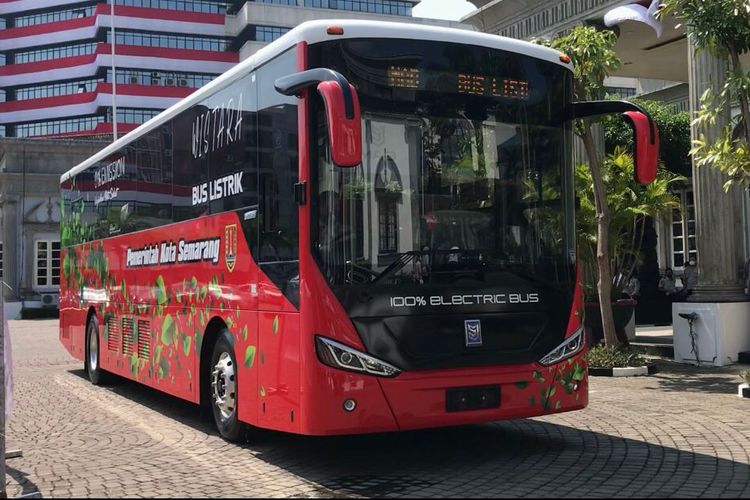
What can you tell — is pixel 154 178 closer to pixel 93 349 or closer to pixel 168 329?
pixel 168 329

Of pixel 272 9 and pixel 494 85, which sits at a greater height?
pixel 272 9

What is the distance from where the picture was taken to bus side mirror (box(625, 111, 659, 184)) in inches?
272

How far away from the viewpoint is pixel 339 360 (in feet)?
20.0

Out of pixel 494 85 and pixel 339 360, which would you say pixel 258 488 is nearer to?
pixel 339 360

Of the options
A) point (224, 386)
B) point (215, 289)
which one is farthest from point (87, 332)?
point (224, 386)

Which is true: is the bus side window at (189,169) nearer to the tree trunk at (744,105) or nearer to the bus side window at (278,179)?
the bus side window at (278,179)

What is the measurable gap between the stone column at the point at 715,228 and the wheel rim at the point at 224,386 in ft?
27.6

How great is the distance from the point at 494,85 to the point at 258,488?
3613mm

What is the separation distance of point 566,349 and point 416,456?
1547 millimetres

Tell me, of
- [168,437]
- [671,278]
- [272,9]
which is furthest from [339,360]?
[272,9]

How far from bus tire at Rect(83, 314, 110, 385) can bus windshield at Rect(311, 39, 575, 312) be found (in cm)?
751

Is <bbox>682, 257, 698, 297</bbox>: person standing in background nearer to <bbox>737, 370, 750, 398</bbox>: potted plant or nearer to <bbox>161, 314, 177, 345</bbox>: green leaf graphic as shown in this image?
<bbox>737, 370, 750, 398</bbox>: potted plant

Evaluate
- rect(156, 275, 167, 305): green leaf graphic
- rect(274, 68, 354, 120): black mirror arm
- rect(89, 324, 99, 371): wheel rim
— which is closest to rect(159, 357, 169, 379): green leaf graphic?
rect(156, 275, 167, 305): green leaf graphic

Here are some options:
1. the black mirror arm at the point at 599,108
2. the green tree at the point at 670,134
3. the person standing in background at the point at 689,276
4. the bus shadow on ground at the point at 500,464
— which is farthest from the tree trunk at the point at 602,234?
the green tree at the point at 670,134
